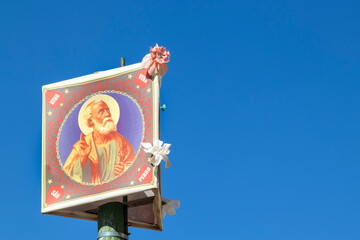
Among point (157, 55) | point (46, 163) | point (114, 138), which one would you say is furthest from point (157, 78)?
point (46, 163)

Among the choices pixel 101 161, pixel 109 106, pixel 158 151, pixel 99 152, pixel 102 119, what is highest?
pixel 109 106

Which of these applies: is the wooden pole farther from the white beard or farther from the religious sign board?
the white beard

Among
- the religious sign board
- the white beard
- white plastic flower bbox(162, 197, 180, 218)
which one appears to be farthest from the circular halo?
white plastic flower bbox(162, 197, 180, 218)

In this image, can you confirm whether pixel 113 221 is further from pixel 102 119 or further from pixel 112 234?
pixel 102 119

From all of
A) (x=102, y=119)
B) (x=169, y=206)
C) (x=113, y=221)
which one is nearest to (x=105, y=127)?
(x=102, y=119)

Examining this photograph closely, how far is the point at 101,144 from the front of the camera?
15328 millimetres

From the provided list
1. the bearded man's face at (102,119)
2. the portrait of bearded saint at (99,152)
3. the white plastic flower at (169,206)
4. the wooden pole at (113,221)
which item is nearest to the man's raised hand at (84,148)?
the portrait of bearded saint at (99,152)

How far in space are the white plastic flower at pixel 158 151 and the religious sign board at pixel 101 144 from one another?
0.14 m

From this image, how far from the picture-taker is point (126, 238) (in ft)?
48.5

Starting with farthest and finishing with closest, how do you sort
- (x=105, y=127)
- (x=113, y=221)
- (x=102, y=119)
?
(x=102, y=119)
(x=105, y=127)
(x=113, y=221)

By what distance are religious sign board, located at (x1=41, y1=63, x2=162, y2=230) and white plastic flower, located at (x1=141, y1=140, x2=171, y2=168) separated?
0.14m

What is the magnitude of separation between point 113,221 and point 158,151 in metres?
1.70

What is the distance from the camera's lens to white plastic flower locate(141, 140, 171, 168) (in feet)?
47.0

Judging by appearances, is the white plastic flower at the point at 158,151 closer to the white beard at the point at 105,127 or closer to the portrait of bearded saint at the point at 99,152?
the portrait of bearded saint at the point at 99,152
